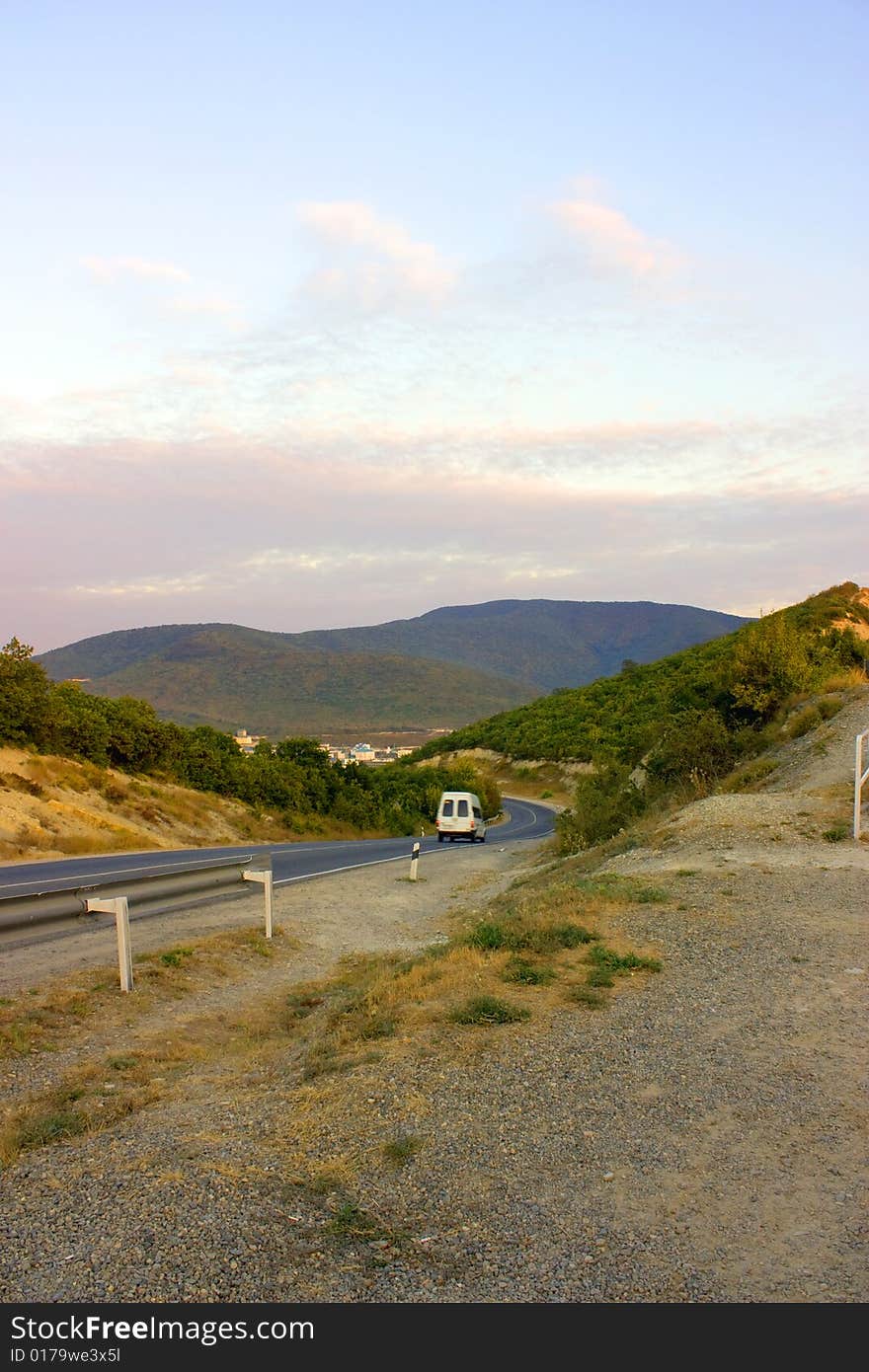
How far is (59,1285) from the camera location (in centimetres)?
364

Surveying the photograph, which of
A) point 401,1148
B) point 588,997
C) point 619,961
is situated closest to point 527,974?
point 588,997

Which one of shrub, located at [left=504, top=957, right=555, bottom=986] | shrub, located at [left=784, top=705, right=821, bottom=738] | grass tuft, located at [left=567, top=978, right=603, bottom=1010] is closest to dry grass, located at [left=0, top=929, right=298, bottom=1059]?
shrub, located at [left=504, top=957, right=555, bottom=986]

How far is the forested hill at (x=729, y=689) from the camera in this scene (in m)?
23.8

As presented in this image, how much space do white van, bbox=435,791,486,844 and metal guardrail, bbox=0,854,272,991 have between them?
23685mm

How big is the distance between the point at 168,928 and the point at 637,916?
6471 millimetres

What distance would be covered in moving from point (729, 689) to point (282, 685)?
13091 cm

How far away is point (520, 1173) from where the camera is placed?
460cm

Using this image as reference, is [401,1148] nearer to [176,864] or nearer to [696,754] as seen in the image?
[176,864]

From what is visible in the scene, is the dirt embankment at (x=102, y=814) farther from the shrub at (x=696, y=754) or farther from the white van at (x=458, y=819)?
the shrub at (x=696, y=754)

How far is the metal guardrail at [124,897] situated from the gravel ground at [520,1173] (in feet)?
9.12

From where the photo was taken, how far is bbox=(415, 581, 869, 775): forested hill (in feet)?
78.2

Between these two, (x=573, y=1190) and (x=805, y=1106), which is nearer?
(x=573, y=1190)
